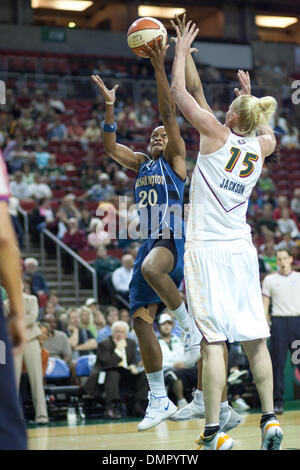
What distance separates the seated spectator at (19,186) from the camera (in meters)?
16.8

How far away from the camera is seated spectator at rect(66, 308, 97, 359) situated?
490 inches

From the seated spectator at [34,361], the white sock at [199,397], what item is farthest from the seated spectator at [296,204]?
the white sock at [199,397]

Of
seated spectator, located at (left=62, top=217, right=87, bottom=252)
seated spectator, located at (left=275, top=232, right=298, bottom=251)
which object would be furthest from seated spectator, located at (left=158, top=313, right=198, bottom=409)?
seated spectator, located at (left=275, top=232, right=298, bottom=251)

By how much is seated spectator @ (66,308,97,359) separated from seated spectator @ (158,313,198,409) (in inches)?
47.2

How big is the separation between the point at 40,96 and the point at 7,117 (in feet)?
6.56

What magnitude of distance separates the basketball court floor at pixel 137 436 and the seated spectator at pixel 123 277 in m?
4.08

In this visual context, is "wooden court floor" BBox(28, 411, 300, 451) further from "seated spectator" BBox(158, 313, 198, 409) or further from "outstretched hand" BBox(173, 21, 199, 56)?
"outstretched hand" BBox(173, 21, 199, 56)

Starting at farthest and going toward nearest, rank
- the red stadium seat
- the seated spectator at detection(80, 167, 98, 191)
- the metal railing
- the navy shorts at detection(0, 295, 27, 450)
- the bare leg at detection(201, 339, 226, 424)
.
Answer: the seated spectator at detection(80, 167, 98, 191)
the red stadium seat
the metal railing
the bare leg at detection(201, 339, 226, 424)
the navy shorts at detection(0, 295, 27, 450)

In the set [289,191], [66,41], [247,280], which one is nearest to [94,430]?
[247,280]

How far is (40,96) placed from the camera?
21.5 meters

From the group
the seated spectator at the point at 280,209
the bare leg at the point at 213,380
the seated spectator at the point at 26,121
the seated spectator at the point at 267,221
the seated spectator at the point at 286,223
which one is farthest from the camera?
the seated spectator at the point at 26,121

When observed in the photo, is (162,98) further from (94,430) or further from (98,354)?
(98,354)

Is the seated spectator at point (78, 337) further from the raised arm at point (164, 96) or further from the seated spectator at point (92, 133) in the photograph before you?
the seated spectator at point (92, 133)

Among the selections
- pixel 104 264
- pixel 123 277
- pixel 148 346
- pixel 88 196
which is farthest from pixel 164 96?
pixel 88 196
